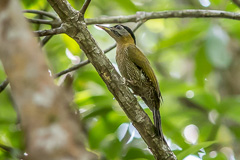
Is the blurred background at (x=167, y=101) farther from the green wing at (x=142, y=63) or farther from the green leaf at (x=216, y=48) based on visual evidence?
the green wing at (x=142, y=63)

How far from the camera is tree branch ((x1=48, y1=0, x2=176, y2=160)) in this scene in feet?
9.64

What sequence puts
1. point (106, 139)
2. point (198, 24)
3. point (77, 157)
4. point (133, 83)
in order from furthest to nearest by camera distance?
→ point (198, 24) → point (133, 83) → point (106, 139) → point (77, 157)

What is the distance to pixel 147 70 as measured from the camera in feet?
14.4

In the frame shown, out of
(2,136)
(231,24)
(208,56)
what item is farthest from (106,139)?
(231,24)

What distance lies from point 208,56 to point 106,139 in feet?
6.74

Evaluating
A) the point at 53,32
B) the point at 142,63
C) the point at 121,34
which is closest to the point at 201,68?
the point at 121,34

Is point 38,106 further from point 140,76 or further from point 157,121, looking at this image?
point 140,76

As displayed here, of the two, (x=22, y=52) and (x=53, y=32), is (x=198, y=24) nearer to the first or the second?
(x=53, y=32)

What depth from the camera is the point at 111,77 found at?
10.0ft

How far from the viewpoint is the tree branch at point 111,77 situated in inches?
116

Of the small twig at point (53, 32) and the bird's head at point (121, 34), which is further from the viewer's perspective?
the bird's head at point (121, 34)

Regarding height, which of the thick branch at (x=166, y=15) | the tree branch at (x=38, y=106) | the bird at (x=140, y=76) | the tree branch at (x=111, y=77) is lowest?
the tree branch at (x=38, y=106)

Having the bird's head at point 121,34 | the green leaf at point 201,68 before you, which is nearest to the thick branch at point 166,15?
the bird's head at point 121,34

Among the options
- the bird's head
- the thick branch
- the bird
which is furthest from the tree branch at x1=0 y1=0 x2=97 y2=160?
the bird's head
